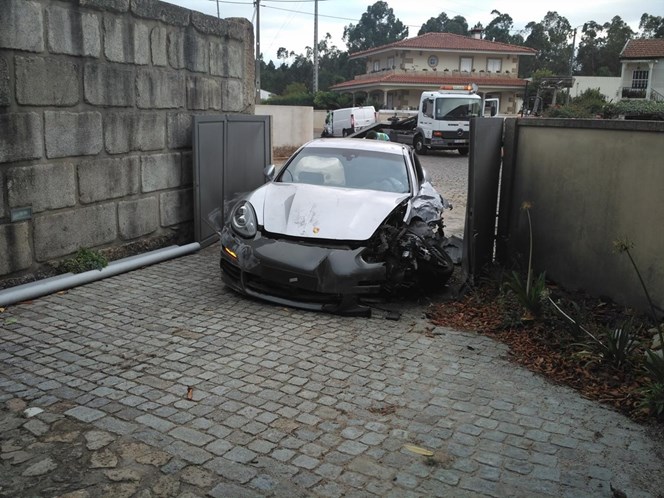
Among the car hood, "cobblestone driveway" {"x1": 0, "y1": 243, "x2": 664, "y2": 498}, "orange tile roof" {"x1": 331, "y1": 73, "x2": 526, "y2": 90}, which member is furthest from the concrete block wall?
"orange tile roof" {"x1": 331, "y1": 73, "x2": 526, "y2": 90}

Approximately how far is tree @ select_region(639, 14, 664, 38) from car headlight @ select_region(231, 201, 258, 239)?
86.1 meters

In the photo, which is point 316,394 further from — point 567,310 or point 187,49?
point 187,49

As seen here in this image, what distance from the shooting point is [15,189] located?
5.85 m

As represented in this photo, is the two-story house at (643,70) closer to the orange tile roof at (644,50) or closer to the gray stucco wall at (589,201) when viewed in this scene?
the orange tile roof at (644,50)

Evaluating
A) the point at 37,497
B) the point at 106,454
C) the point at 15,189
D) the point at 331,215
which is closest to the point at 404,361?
the point at 331,215

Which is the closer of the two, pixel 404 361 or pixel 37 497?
pixel 37 497

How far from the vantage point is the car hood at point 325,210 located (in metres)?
5.91

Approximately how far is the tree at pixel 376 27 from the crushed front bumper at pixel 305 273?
315 feet

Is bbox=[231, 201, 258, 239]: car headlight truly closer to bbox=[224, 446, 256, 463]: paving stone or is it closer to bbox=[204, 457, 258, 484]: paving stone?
bbox=[224, 446, 256, 463]: paving stone

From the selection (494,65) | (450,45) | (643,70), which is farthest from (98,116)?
(643,70)

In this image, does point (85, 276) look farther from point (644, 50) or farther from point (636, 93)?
point (644, 50)

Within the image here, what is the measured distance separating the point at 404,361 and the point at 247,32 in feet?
21.4

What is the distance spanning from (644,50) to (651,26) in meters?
33.4

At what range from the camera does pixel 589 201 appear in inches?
231
